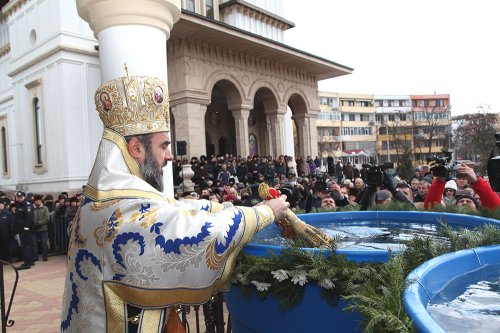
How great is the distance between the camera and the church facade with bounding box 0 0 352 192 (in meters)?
16.1

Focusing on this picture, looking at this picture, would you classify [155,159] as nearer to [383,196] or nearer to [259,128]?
[383,196]

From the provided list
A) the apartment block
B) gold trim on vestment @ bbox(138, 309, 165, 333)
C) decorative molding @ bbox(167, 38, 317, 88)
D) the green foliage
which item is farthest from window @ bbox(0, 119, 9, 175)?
the apartment block

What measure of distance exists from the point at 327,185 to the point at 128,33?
13.3 feet

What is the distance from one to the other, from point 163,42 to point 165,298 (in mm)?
3545

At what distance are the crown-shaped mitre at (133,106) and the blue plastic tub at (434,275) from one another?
132 cm

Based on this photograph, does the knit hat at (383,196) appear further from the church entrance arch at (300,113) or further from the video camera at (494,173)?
the church entrance arch at (300,113)

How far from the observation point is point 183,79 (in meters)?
17.4

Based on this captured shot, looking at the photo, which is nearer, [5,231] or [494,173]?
[494,173]

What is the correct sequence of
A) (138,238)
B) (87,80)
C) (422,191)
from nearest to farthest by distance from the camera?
(138,238)
(422,191)
(87,80)

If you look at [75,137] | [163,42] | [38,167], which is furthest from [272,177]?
[163,42]

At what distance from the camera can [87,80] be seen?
1641cm

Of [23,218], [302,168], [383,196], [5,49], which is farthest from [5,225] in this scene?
[5,49]

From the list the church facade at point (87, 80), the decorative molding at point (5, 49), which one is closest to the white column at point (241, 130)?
the church facade at point (87, 80)

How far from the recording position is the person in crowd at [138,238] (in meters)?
1.67
